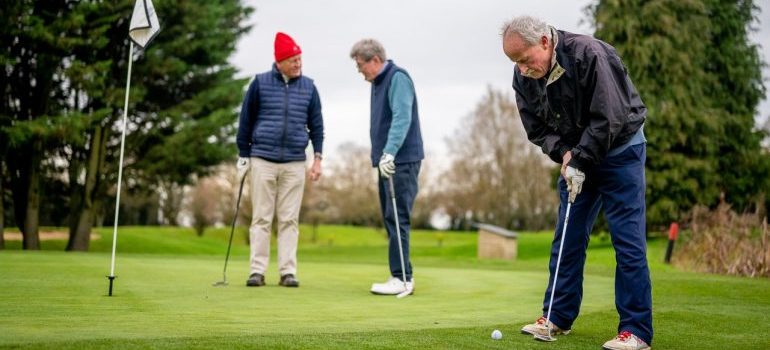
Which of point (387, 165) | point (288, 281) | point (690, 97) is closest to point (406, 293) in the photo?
point (387, 165)

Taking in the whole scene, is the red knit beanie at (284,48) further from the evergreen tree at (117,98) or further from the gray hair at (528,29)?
the evergreen tree at (117,98)

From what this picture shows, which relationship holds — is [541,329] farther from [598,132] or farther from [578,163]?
[598,132]

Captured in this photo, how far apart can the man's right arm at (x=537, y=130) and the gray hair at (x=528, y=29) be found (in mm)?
428

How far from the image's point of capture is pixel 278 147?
7.27 m

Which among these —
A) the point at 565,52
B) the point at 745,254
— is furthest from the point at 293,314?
the point at 745,254

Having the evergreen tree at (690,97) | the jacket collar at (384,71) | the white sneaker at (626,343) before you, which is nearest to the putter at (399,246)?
the jacket collar at (384,71)

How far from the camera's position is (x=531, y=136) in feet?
14.3

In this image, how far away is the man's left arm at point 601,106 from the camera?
149 inches

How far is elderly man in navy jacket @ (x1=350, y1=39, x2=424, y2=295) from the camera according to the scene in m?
6.68

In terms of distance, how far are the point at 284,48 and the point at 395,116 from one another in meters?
1.26

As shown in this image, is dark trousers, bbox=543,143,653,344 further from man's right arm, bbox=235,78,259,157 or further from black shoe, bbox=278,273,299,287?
man's right arm, bbox=235,78,259,157

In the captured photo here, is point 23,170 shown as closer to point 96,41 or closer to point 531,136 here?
point 96,41

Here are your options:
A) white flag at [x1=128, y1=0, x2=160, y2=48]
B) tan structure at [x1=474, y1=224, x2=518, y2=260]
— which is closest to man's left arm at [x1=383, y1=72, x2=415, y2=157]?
white flag at [x1=128, y1=0, x2=160, y2=48]

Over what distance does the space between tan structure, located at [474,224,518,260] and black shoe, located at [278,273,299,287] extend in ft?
55.4
